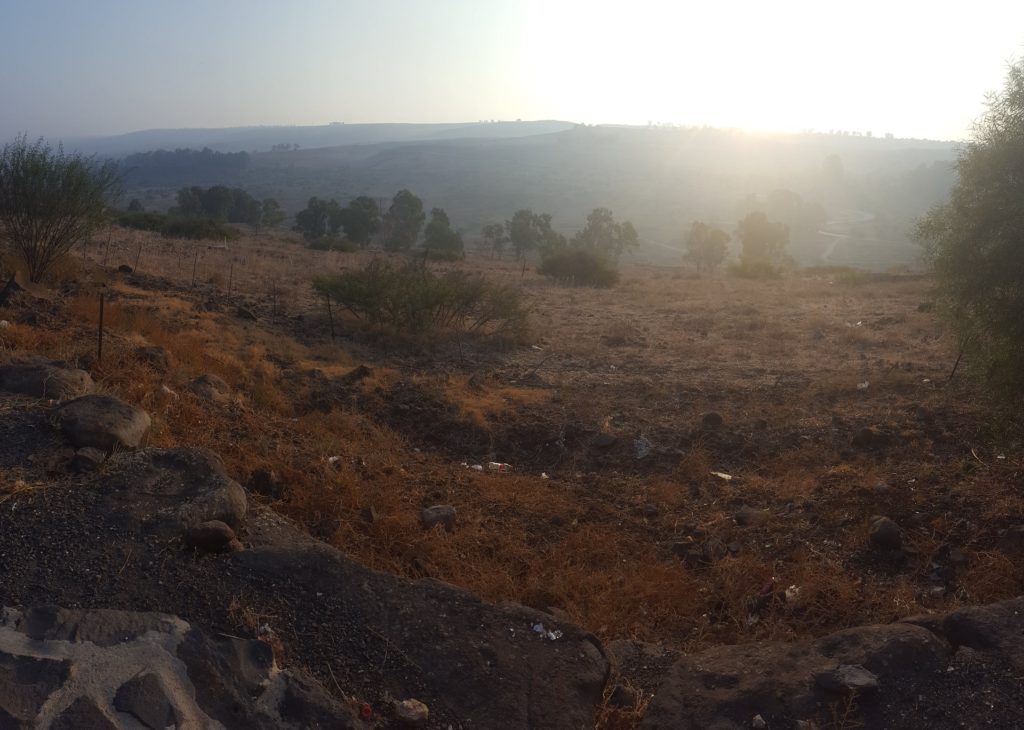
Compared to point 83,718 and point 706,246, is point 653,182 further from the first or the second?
point 83,718

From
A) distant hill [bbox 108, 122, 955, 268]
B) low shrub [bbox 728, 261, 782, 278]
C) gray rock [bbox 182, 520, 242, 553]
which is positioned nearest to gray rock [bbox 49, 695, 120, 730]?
gray rock [bbox 182, 520, 242, 553]

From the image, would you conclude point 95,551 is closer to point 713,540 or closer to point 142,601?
point 142,601

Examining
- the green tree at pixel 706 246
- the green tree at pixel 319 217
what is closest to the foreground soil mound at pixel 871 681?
the green tree at pixel 706 246

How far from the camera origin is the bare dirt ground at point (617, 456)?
546cm

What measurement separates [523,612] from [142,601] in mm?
2020

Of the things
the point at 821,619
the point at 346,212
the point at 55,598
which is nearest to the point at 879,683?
the point at 821,619

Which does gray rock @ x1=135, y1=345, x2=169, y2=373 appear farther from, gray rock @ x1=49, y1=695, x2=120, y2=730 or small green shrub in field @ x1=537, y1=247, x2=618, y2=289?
small green shrub in field @ x1=537, y1=247, x2=618, y2=289

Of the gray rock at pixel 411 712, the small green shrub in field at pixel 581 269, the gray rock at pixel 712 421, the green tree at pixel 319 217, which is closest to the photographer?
the gray rock at pixel 411 712

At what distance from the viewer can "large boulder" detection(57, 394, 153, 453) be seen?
5352 mm

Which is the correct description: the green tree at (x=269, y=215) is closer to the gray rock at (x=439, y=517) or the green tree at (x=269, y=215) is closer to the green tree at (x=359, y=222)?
the green tree at (x=359, y=222)

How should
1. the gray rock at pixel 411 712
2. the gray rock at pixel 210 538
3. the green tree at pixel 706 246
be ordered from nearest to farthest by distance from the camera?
the gray rock at pixel 411 712
the gray rock at pixel 210 538
the green tree at pixel 706 246

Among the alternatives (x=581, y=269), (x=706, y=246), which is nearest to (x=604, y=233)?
(x=706, y=246)

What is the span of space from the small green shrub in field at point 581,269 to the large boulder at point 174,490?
74.9 feet

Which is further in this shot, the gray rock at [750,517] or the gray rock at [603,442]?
the gray rock at [603,442]
